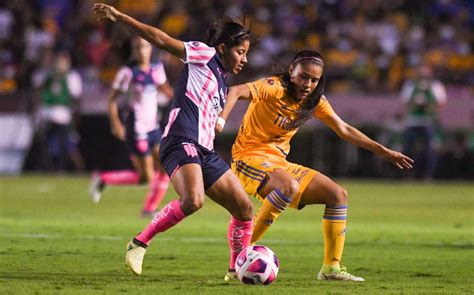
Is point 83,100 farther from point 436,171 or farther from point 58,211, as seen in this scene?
point 58,211

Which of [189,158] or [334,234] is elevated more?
[189,158]

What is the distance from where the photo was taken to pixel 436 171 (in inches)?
953

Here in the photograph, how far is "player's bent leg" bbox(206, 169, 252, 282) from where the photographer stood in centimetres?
828

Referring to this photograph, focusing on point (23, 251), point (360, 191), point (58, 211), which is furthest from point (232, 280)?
point (360, 191)

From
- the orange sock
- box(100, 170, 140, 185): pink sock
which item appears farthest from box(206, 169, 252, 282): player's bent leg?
box(100, 170, 140, 185): pink sock

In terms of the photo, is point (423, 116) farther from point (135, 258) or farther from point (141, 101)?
point (135, 258)

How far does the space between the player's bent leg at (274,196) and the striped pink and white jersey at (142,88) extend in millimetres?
6288

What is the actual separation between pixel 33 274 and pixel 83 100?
16.7m

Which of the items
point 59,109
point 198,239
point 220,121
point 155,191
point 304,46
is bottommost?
→ point 59,109

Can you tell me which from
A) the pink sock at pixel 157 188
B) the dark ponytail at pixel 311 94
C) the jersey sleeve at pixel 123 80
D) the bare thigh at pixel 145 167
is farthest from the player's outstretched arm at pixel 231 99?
the bare thigh at pixel 145 167

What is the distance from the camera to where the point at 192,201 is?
26.7 ft

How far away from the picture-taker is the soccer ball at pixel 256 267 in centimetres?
803

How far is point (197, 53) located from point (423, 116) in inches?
598

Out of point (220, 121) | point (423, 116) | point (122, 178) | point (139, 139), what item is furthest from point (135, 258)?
point (423, 116)
